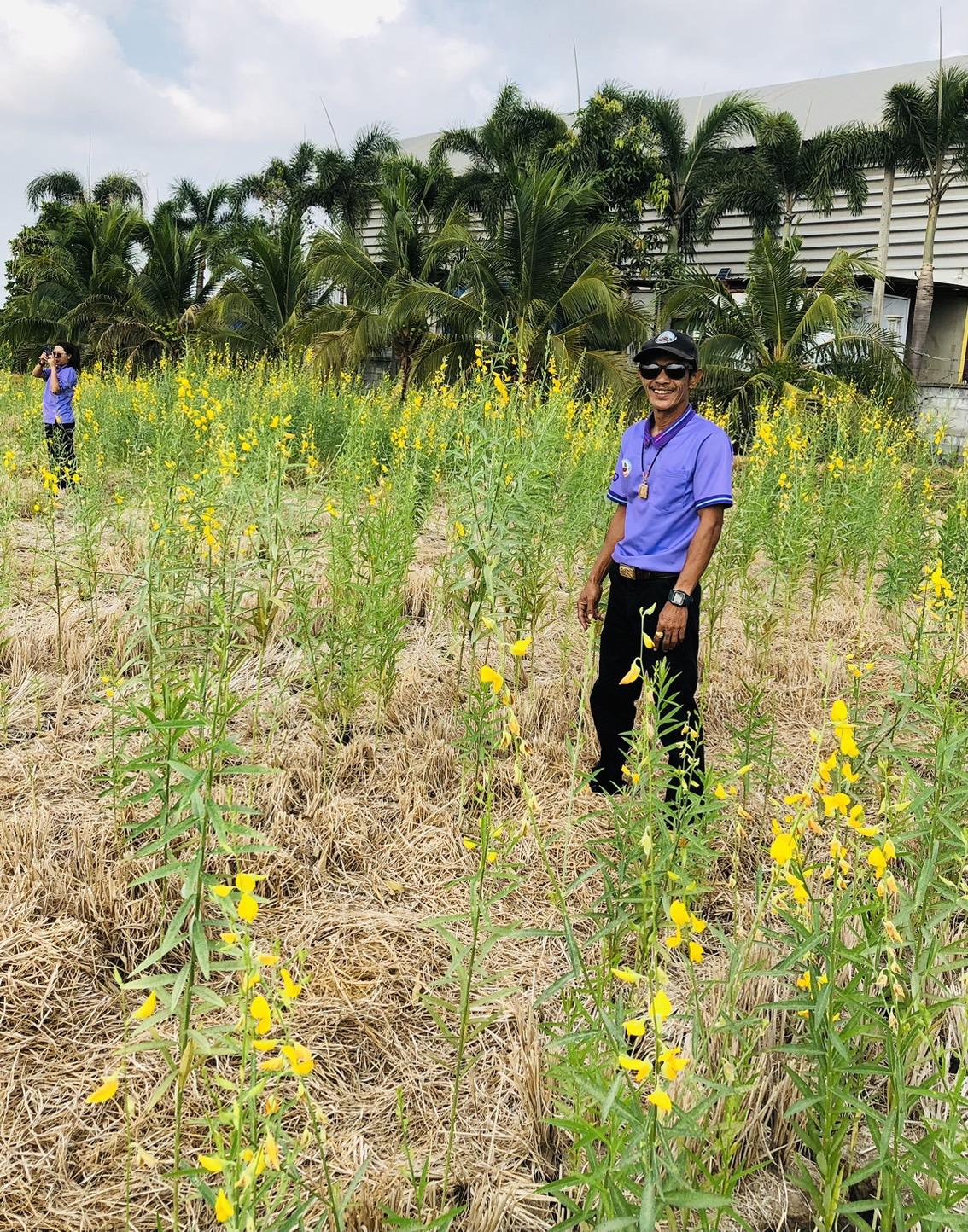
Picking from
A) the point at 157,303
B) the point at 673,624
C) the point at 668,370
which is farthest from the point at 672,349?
the point at 157,303

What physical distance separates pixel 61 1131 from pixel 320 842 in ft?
3.27

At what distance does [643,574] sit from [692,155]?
65.2 feet

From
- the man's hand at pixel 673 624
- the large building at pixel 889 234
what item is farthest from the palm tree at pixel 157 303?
the man's hand at pixel 673 624

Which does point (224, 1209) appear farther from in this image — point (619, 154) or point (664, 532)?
point (619, 154)

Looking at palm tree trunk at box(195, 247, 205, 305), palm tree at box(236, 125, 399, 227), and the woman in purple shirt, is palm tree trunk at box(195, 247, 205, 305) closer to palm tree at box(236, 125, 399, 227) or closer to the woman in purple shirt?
palm tree at box(236, 125, 399, 227)

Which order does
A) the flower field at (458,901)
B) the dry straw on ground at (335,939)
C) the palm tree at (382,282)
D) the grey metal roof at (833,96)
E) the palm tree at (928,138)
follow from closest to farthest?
the flower field at (458,901) < the dry straw on ground at (335,939) < the palm tree at (928,138) < the palm tree at (382,282) < the grey metal roof at (833,96)

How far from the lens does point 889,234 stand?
18.7 metres

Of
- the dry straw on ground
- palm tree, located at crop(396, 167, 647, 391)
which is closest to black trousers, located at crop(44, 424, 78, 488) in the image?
the dry straw on ground

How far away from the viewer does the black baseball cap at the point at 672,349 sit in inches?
105

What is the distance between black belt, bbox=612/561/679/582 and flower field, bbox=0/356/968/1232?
1.27 feet

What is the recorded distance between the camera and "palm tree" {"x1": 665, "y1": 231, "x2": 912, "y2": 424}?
12.7 m

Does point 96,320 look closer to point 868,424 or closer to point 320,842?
point 868,424

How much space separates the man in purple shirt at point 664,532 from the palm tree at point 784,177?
17.7m

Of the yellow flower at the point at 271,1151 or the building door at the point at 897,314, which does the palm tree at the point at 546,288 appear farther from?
the yellow flower at the point at 271,1151
